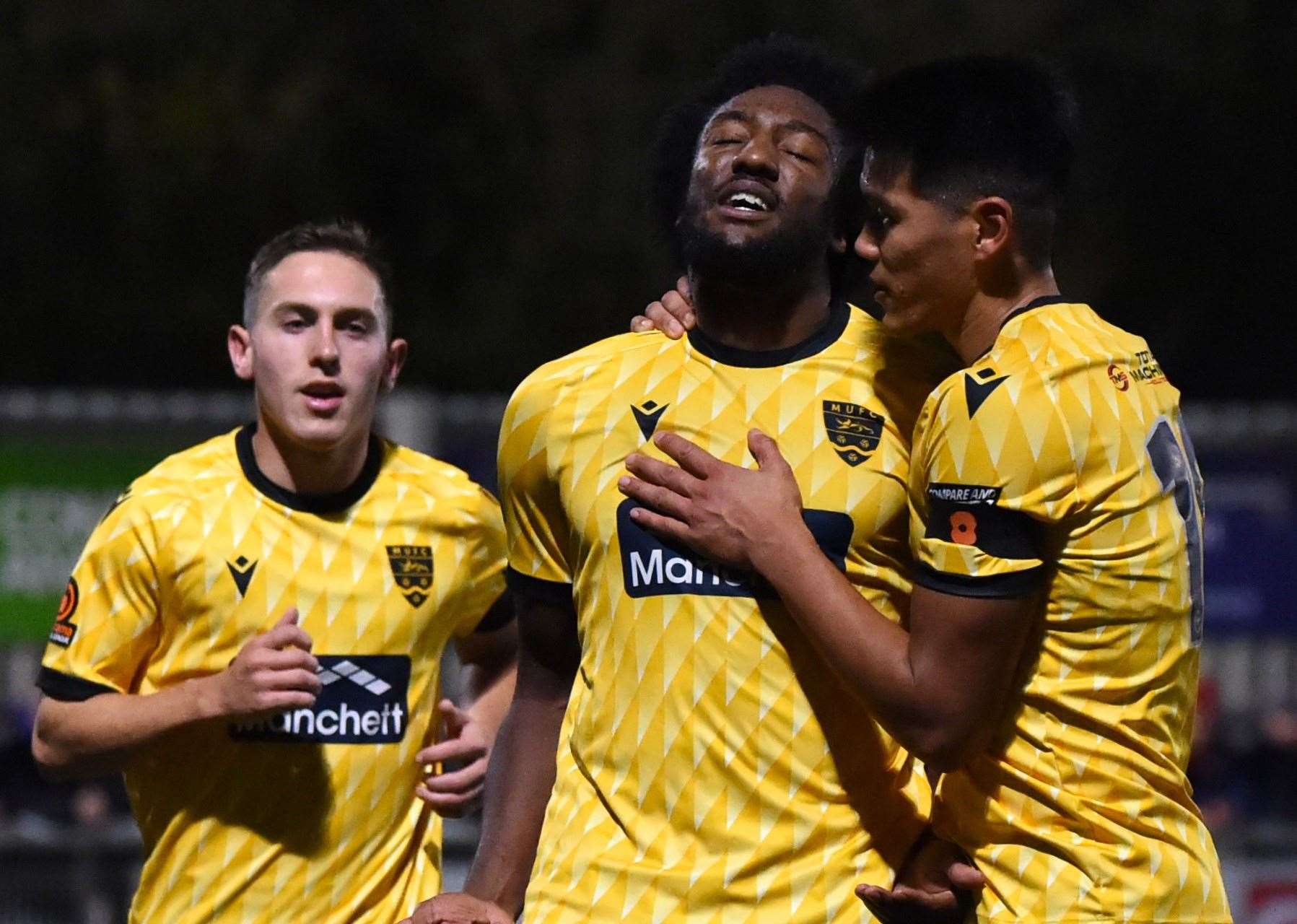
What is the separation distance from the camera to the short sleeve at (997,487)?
338cm

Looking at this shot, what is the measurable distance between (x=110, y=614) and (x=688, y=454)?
1493mm

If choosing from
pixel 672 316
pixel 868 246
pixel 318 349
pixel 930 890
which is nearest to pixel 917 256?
pixel 868 246

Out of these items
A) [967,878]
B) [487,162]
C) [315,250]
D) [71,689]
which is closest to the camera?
[967,878]

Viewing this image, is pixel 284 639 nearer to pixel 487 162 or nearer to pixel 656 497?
pixel 656 497

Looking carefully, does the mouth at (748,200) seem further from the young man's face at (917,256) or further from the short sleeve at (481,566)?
the short sleeve at (481,566)

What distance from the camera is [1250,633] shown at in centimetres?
1098

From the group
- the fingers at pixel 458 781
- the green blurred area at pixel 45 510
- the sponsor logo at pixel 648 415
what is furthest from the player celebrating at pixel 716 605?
the green blurred area at pixel 45 510

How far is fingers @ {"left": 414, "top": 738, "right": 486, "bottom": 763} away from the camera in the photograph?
4605mm

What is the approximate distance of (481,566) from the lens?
4.93m

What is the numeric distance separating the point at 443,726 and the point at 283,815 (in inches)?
16.6

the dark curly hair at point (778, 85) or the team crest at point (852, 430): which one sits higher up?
→ the dark curly hair at point (778, 85)

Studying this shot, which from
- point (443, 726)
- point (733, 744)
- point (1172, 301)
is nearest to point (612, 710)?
point (733, 744)

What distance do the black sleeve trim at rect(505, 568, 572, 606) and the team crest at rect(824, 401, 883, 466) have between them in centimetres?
60

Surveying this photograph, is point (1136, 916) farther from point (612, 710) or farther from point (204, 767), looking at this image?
point (204, 767)
